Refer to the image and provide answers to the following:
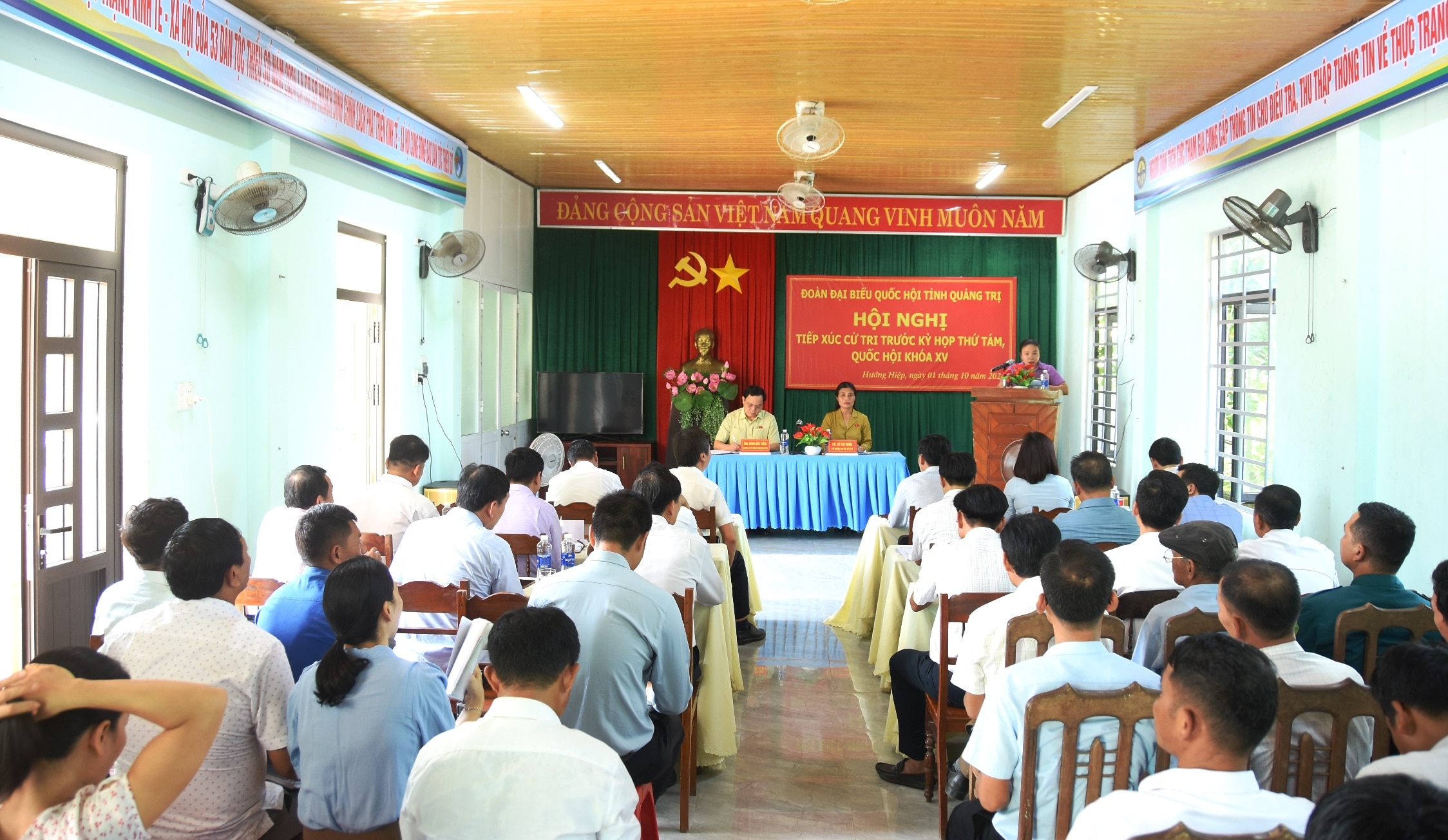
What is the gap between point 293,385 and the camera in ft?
18.1

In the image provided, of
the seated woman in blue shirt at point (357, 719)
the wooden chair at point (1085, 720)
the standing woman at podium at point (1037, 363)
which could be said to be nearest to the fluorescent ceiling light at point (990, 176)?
the standing woman at podium at point (1037, 363)

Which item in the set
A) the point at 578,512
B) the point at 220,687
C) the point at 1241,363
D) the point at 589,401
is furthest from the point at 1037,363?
the point at 220,687

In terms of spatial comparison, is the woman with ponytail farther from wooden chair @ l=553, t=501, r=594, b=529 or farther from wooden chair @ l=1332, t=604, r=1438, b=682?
wooden chair @ l=553, t=501, r=594, b=529

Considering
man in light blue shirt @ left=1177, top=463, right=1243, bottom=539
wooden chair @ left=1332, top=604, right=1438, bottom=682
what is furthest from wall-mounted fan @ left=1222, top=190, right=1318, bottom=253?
wooden chair @ left=1332, top=604, right=1438, bottom=682

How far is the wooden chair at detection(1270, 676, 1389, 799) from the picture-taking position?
6.57ft

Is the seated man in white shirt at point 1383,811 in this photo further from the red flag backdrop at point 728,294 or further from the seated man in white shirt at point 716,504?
the red flag backdrop at point 728,294

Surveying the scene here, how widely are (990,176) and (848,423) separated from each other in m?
2.54

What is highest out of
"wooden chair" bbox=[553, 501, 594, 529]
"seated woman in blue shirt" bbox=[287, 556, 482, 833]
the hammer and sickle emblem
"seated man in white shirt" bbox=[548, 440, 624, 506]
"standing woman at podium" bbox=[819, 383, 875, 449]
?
the hammer and sickle emblem

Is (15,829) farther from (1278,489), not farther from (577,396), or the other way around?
(577,396)

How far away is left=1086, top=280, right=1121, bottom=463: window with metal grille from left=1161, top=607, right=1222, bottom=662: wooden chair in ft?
21.0

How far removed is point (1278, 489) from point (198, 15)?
4680 millimetres

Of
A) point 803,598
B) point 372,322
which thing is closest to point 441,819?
point 803,598

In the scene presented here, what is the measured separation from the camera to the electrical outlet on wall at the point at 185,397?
15.0 ft

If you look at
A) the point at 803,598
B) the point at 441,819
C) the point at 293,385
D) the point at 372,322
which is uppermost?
the point at 372,322
